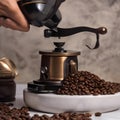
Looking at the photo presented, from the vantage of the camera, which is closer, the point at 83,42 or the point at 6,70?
the point at 6,70

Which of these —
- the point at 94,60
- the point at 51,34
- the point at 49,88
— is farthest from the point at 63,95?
the point at 94,60

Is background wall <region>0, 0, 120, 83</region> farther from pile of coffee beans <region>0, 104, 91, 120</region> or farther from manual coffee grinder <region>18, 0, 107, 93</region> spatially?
pile of coffee beans <region>0, 104, 91, 120</region>

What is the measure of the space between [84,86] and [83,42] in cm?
38

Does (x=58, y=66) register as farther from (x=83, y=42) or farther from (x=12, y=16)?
(x=83, y=42)

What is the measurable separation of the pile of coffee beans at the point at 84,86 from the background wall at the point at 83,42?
1.13ft

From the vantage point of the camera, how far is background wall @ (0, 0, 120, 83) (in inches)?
46.8

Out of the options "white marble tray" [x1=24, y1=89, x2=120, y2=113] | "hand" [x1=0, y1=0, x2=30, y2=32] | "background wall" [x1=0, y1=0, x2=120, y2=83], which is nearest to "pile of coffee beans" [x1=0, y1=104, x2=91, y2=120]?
"white marble tray" [x1=24, y1=89, x2=120, y2=113]

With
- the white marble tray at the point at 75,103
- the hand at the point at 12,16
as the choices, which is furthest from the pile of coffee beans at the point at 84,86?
the hand at the point at 12,16

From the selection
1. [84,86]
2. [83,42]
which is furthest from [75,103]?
[83,42]

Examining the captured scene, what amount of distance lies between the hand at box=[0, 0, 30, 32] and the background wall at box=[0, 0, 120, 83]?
0.44 metres

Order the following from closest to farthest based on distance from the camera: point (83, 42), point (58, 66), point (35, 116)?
point (35, 116) → point (58, 66) → point (83, 42)

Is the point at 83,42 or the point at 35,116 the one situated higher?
the point at 83,42

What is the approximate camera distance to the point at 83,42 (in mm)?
1194

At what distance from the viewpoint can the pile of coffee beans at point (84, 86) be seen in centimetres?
81
